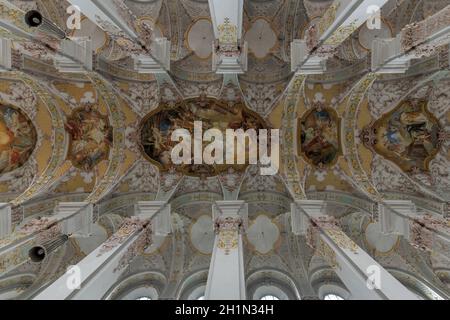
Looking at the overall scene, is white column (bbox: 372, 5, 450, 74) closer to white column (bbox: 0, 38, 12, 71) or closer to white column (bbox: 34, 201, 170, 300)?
white column (bbox: 34, 201, 170, 300)

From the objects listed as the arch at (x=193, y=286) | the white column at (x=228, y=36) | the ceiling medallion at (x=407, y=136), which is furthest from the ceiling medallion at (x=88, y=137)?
the ceiling medallion at (x=407, y=136)

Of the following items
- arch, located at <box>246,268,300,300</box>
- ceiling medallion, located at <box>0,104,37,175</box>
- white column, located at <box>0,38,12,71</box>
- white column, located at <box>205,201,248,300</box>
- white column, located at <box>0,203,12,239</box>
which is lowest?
arch, located at <box>246,268,300,300</box>

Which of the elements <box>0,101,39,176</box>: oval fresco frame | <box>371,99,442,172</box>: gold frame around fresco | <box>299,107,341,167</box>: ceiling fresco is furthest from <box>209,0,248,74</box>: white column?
<box>0,101,39,176</box>: oval fresco frame

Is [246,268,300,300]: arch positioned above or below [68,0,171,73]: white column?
below

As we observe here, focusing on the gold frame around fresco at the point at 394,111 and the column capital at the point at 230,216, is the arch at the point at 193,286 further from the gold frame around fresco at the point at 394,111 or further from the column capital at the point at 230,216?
the gold frame around fresco at the point at 394,111

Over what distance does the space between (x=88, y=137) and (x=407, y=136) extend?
10.4 metres

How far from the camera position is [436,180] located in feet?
31.9

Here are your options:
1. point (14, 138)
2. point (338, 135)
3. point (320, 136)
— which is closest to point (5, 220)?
point (14, 138)

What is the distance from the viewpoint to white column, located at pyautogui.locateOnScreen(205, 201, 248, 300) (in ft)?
18.4

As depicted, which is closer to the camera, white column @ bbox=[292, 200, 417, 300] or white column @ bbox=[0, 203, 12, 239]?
white column @ bbox=[292, 200, 417, 300]

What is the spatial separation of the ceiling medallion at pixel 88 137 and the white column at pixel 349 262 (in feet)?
22.1

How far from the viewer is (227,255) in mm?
7211

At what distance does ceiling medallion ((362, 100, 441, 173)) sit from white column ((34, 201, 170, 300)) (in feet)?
23.7

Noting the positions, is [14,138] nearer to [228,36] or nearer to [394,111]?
[228,36]
